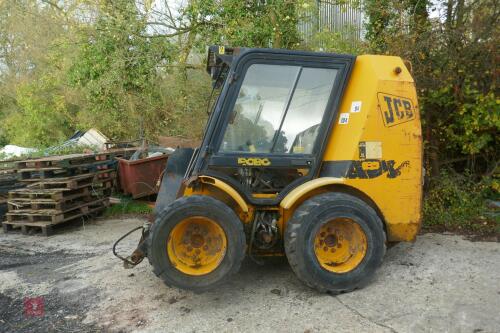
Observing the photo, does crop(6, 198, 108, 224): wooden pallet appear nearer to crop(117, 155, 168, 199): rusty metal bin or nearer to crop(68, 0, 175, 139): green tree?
crop(117, 155, 168, 199): rusty metal bin

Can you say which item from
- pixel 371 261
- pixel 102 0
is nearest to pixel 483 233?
pixel 371 261

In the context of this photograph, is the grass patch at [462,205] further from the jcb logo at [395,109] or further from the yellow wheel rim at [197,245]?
the yellow wheel rim at [197,245]

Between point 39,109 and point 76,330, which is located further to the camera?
point 39,109

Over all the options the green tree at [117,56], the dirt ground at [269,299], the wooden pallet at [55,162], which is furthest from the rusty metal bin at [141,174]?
the dirt ground at [269,299]

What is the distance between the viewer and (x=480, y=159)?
6.26 meters

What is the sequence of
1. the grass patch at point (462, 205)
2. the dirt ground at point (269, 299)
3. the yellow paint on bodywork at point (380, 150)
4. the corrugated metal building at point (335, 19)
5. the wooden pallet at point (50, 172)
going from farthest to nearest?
1. the corrugated metal building at point (335, 19)
2. the wooden pallet at point (50, 172)
3. the grass patch at point (462, 205)
4. the yellow paint on bodywork at point (380, 150)
5. the dirt ground at point (269, 299)

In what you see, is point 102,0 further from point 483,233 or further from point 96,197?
point 483,233

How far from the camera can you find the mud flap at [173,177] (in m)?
3.97

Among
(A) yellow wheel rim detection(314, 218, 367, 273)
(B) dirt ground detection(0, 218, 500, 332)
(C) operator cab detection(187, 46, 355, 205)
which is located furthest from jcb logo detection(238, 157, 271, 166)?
(B) dirt ground detection(0, 218, 500, 332)

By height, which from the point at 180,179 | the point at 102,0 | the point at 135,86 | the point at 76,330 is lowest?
the point at 76,330

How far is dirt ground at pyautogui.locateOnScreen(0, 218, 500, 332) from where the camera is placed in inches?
123

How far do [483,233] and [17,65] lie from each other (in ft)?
64.0

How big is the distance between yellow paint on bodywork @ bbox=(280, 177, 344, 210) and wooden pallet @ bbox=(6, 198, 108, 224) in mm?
3907

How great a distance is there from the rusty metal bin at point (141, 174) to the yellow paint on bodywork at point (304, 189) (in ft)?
13.0
